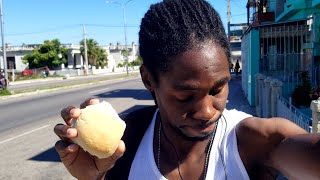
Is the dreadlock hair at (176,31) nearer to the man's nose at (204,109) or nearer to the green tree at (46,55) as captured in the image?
the man's nose at (204,109)

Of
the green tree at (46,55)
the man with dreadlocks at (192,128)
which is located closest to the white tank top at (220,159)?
the man with dreadlocks at (192,128)

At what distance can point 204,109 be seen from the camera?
1.26 meters

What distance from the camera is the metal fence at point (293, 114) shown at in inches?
161

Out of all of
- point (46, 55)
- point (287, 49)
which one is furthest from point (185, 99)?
point (46, 55)

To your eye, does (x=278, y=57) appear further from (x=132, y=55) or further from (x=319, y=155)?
(x=132, y=55)

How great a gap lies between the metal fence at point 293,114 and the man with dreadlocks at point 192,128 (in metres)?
2.74

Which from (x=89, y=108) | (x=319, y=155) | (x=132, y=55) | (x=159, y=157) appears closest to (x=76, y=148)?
(x=89, y=108)

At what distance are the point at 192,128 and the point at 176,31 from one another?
1.11 feet

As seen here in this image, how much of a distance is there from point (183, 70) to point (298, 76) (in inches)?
373

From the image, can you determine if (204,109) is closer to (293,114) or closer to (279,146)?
(279,146)

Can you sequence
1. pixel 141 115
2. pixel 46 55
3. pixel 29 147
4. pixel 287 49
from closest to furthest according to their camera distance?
pixel 141 115
pixel 29 147
pixel 287 49
pixel 46 55

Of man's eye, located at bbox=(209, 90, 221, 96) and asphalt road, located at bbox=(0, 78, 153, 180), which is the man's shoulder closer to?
man's eye, located at bbox=(209, 90, 221, 96)

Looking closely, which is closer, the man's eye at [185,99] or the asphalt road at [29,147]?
the man's eye at [185,99]

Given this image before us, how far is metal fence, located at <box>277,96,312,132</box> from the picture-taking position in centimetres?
410
